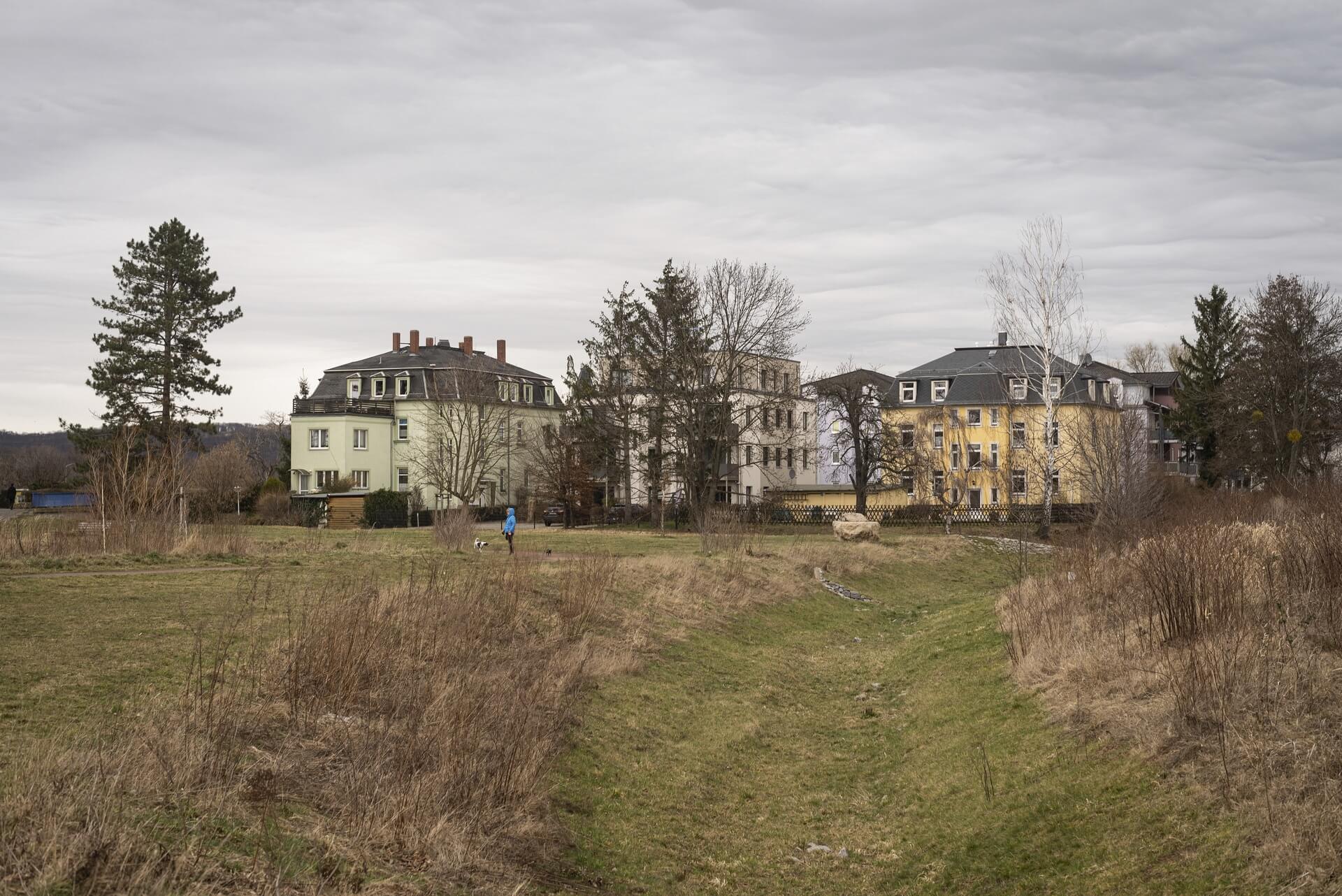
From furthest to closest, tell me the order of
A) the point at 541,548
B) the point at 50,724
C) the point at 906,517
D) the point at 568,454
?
the point at 568,454 → the point at 906,517 → the point at 541,548 → the point at 50,724

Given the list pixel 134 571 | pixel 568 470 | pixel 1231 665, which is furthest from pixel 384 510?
pixel 1231 665

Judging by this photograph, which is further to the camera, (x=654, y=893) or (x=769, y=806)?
(x=769, y=806)

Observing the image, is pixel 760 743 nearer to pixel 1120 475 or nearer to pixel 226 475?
pixel 1120 475

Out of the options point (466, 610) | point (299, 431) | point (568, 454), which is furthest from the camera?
point (299, 431)

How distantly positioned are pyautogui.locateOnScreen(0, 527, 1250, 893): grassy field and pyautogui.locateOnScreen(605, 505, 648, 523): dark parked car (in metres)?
35.4

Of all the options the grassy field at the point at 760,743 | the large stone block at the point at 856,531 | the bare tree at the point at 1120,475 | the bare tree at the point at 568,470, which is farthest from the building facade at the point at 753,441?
the grassy field at the point at 760,743

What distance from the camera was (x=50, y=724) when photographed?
8.98 meters

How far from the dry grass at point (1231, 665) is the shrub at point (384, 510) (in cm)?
4425

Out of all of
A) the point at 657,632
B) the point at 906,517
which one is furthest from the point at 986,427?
the point at 657,632

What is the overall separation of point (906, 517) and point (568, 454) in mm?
17314

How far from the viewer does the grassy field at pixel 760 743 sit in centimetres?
921

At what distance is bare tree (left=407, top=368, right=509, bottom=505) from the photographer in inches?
2574

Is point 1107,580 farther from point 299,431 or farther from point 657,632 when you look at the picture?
point 299,431

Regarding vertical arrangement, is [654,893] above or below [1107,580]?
below
